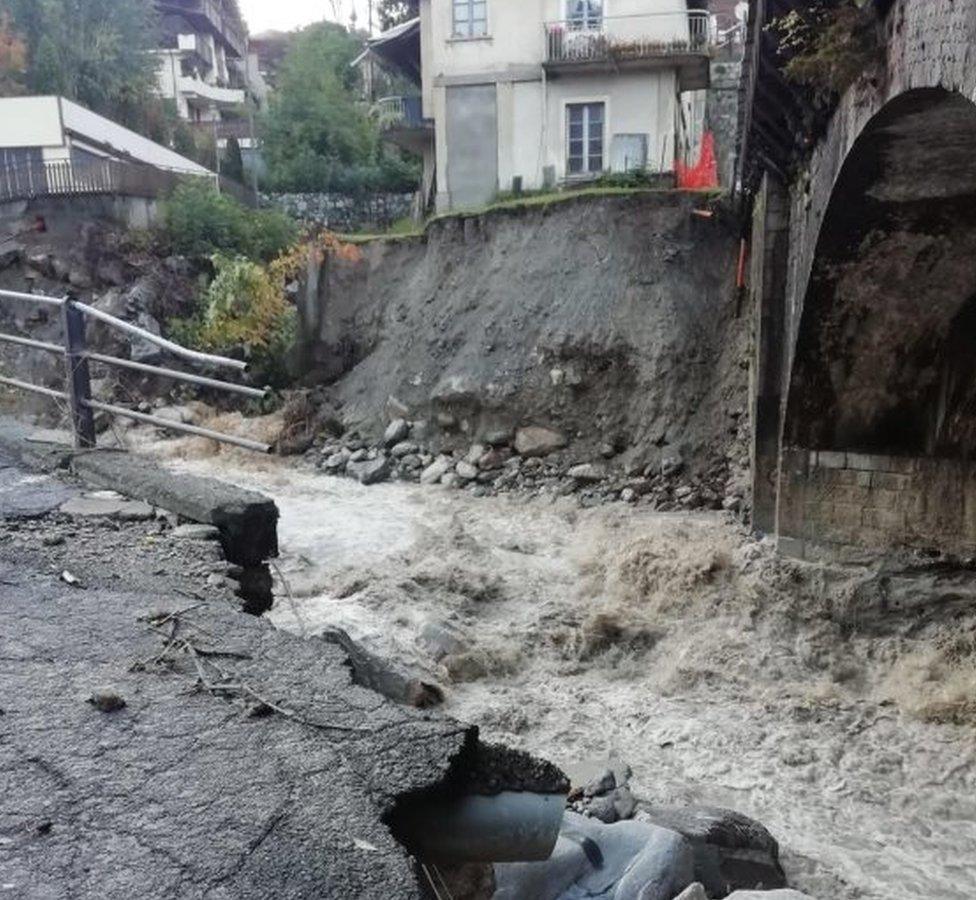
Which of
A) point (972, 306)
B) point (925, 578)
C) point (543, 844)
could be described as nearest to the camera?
point (543, 844)

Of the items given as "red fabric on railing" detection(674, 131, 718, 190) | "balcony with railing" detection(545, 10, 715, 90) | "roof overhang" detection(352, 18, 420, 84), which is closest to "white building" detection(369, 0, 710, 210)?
"balcony with railing" detection(545, 10, 715, 90)

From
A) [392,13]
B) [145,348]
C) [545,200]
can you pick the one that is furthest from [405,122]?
[392,13]

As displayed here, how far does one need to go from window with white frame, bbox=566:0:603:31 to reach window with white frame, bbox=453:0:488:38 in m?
1.71

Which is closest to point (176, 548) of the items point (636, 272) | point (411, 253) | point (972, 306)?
point (972, 306)

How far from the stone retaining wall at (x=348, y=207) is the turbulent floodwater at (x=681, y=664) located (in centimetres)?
1472

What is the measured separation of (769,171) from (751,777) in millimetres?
6086

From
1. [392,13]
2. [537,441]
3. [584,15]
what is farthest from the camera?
[392,13]

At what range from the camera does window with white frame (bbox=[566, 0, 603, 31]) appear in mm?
18109

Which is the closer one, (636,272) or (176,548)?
(176,548)

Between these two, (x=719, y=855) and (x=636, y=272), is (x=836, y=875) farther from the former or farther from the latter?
(x=636, y=272)

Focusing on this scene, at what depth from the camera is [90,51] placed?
28.1 m

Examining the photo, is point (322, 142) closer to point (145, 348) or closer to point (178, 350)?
point (145, 348)

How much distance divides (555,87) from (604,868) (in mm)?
17630

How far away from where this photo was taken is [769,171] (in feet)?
31.2
